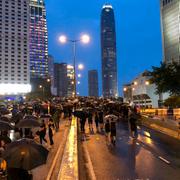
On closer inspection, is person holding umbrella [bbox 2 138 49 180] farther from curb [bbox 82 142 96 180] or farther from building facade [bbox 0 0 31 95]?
building facade [bbox 0 0 31 95]

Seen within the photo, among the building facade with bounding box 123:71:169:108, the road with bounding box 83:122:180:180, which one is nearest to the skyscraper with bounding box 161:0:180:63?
the building facade with bounding box 123:71:169:108

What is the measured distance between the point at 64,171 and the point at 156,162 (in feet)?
15.3

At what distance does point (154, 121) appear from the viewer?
29312 millimetres

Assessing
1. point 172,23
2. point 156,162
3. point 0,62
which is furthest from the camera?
point 0,62

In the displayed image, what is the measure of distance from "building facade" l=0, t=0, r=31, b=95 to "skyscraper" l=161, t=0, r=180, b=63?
74.7m

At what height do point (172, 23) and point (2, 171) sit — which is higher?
point (172, 23)

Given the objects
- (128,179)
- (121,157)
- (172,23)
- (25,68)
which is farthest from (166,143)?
(25,68)

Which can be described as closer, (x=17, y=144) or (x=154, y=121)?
(x=17, y=144)

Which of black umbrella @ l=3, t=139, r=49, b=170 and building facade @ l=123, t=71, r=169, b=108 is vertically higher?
building facade @ l=123, t=71, r=169, b=108

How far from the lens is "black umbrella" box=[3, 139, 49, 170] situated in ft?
21.3

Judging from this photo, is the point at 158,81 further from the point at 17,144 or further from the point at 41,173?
the point at 17,144

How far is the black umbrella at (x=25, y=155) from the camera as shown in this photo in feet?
21.3

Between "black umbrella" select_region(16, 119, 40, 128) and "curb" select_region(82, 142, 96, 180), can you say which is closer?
"curb" select_region(82, 142, 96, 180)

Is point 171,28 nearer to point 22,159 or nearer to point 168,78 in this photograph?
point 168,78
